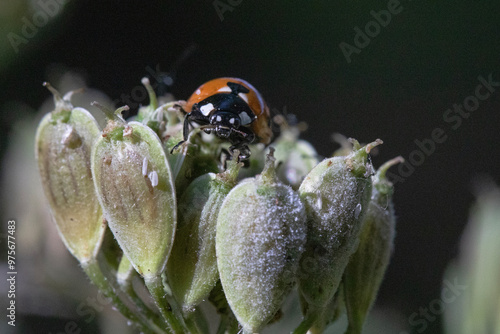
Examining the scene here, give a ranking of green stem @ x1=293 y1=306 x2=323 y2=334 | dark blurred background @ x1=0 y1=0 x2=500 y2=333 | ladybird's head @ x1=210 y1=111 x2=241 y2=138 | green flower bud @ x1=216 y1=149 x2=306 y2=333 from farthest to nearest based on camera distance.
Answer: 1. dark blurred background @ x1=0 y1=0 x2=500 y2=333
2. ladybird's head @ x1=210 y1=111 x2=241 y2=138
3. green stem @ x1=293 y1=306 x2=323 y2=334
4. green flower bud @ x1=216 y1=149 x2=306 y2=333

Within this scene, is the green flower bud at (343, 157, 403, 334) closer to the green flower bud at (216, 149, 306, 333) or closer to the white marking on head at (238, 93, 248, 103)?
the green flower bud at (216, 149, 306, 333)

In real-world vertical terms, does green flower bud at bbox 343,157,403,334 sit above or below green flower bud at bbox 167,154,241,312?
below

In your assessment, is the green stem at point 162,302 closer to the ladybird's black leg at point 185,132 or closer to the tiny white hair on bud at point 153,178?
the tiny white hair on bud at point 153,178

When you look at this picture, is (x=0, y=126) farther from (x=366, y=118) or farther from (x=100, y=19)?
(x=366, y=118)

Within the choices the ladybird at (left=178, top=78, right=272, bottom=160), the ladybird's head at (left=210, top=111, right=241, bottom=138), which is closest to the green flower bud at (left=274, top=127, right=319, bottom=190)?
the ladybird at (left=178, top=78, right=272, bottom=160)

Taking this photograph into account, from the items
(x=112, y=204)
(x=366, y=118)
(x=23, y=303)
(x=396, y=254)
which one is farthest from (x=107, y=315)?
(x=366, y=118)

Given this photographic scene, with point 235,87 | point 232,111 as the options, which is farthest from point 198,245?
point 235,87

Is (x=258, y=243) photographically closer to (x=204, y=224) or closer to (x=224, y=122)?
(x=204, y=224)
